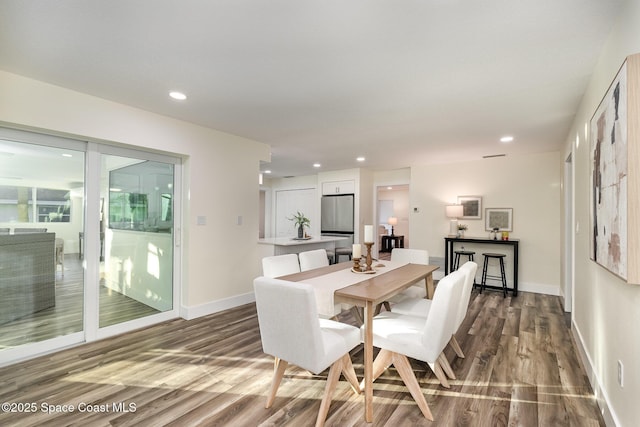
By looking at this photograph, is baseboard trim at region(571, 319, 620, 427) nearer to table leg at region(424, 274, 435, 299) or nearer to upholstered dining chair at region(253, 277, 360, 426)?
table leg at region(424, 274, 435, 299)

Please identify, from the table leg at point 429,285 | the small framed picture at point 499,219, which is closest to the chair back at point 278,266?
the table leg at point 429,285

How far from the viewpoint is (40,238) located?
108 inches

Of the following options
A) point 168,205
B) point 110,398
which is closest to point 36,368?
point 110,398

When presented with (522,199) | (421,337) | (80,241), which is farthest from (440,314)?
(522,199)

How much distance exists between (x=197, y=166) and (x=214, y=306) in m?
1.77

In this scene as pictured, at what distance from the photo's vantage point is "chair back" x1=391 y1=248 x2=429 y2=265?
11.7 feet

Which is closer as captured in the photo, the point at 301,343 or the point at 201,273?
the point at 301,343

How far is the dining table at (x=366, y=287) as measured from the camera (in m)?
1.93

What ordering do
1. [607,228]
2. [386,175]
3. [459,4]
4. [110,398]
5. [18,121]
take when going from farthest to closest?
[386,175] < [18,121] < [110,398] < [607,228] < [459,4]

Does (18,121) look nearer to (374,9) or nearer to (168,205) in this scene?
(168,205)

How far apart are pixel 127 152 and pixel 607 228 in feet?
13.3

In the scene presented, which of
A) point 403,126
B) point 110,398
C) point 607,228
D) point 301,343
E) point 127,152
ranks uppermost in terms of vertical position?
point 403,126

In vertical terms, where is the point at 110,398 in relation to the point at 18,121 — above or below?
below

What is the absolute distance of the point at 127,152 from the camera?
3285 millimetres
